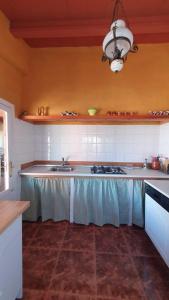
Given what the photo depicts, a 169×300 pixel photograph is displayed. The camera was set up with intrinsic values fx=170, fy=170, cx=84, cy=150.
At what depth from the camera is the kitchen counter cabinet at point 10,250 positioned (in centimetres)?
100

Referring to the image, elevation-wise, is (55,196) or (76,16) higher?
(76,16)

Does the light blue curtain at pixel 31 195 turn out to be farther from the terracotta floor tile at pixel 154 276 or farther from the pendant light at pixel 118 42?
the pendant light at pixel 118 42

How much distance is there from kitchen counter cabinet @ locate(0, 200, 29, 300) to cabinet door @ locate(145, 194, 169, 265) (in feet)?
4.12

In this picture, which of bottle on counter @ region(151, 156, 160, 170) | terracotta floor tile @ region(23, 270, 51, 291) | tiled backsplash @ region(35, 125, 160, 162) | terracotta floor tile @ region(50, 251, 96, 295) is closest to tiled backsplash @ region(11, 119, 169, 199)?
tiled backsplash @ region(35, 125, 160, 162)

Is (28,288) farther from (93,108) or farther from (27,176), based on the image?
(93,108)

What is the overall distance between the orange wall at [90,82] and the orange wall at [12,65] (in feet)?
0.51

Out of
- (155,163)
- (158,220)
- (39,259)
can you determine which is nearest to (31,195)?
(39,259)

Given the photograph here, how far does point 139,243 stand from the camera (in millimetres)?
2070

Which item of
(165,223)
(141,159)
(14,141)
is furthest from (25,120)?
(165,223)

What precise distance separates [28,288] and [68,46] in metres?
3.11

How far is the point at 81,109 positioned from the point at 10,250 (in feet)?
7.10

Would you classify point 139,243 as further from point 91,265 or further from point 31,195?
point 31,195

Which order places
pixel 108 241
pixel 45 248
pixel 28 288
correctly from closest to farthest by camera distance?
pixel 28 288 → pixel 45 248 → pixel 108 241

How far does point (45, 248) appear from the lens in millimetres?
1950
